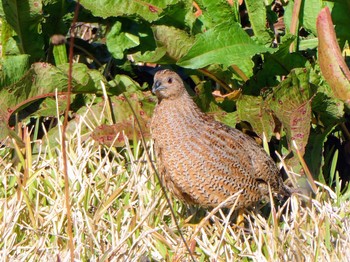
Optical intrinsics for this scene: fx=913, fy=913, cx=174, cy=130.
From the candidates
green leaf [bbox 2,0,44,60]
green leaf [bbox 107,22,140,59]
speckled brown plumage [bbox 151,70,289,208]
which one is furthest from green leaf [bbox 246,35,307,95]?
green leaf [bbox 2,0,44,60]

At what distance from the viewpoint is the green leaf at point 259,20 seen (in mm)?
5586

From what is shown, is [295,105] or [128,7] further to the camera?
[128,7]

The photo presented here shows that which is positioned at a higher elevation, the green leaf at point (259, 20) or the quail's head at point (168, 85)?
the green leaf at point (259, 20)

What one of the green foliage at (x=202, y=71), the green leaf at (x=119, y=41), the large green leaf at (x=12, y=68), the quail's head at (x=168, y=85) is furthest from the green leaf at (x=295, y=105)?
→ the large green leaf at (x=12, y=68)

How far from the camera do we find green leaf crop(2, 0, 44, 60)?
573cm

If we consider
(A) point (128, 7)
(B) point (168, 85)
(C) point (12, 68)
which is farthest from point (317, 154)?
(C) point (12, 68)

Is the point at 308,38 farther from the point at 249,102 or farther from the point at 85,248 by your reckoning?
the point at 85,248

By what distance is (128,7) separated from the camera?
18.8ft

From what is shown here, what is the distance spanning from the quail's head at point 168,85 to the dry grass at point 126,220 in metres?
0.49

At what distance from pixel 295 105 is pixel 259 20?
64cm

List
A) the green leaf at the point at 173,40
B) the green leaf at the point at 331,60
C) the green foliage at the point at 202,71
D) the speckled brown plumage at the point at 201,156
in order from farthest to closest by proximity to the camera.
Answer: the green leaf at the point at 173,40
the green foliage at the point at 202,71
the green leaf at the point at 331,60
the speckled brown plumage at the point at 201,156

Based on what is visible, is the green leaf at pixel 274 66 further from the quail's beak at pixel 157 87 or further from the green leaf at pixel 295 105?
the quail's beak at pixel 157 87

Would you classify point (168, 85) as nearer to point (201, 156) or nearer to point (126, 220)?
point (201, 156)

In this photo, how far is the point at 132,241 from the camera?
15.6 ft
